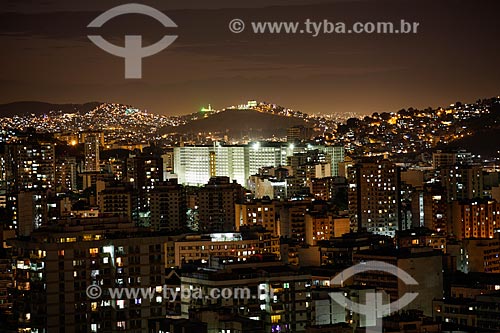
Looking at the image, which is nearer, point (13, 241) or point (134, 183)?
point (13, 241)

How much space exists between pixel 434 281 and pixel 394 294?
740mm

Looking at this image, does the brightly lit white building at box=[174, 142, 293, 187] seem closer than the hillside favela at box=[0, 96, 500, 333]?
No

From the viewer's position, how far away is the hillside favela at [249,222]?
37.9 ft

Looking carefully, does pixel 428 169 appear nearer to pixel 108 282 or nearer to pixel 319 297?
pixel 319 297

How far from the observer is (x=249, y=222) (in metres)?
21.2

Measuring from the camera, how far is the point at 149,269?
1180 cm

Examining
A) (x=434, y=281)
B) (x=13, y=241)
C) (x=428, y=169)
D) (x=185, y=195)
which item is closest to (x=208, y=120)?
(x=428, y=169)

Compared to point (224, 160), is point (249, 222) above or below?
below

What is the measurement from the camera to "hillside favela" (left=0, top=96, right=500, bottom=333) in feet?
37.9

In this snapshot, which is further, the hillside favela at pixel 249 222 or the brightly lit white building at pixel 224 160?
the brightly lit white building at pixel 224 160

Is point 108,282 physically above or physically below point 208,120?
below

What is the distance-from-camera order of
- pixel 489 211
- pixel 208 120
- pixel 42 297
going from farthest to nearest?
pixel 208 120, pixel 489 211, pixel 42 297

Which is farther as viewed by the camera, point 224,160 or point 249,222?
point 224,160

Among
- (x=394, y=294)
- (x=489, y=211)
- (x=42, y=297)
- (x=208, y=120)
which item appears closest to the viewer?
(x=42, y=297)
